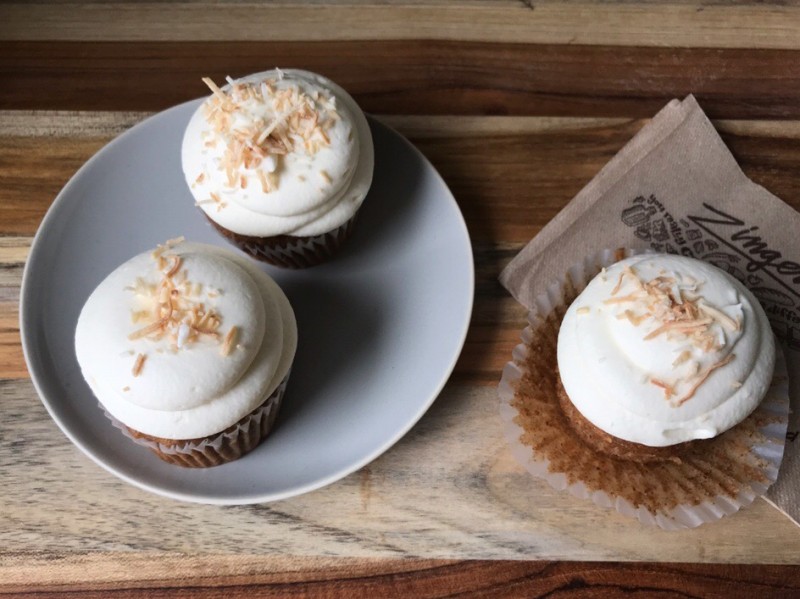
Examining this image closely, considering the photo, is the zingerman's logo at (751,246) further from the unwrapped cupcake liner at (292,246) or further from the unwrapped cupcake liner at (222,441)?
the unwrapped cupcake liner at (222,441)

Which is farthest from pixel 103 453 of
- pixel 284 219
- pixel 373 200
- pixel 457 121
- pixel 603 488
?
pixel 457 121

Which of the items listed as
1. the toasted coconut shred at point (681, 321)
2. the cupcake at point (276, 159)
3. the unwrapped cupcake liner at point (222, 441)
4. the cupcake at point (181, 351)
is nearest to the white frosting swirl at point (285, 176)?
the cupcake at point (276, 159)

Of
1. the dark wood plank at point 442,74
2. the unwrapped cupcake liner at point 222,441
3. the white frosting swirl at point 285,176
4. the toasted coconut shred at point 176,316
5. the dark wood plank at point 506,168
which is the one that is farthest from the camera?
the dark wood plank at point 442,74

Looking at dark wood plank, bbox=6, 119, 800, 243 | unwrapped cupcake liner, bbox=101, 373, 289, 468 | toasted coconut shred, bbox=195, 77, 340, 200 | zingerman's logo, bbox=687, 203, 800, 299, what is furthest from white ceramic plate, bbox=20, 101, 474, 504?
zingerman's logo, bbox=687, 203, 800, 299

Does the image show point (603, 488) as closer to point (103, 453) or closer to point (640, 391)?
point (640, 391)

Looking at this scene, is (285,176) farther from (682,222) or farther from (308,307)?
(682,222)

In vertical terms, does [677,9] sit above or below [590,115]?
above
